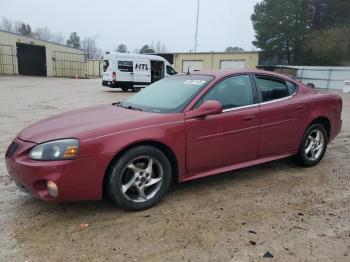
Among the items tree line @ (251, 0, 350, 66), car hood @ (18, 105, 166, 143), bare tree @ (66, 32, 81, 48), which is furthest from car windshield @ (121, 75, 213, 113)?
bare tree @ (66, 32, 81, 48)

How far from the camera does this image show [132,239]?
10.3 feet

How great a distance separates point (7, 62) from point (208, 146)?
132 ft

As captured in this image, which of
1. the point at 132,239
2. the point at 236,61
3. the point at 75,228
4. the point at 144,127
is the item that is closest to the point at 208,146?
the point at 144,127

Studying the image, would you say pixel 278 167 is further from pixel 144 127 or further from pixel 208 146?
pixel 144 127

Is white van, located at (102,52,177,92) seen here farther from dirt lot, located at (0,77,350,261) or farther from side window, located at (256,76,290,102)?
dirt lot, located at (0,77,350,261)

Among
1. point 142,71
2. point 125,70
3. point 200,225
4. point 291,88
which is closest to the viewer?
point 200,225

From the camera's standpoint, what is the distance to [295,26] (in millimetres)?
45156

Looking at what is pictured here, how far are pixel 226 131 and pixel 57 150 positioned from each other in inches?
77.1

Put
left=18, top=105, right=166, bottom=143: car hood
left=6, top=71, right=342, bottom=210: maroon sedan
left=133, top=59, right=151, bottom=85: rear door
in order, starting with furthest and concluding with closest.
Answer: left=133, top=59, right=151, bottom=85: rear door, left=18, top=105, right=166, bottom=143: car hood, left=6, top=71, right=342, bottom=210: maroon sedan

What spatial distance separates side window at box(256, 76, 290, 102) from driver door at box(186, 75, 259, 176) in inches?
7.9

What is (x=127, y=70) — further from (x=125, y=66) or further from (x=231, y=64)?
(x=231, y=64)

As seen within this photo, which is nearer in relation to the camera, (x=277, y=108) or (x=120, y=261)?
(x=120, y=261)

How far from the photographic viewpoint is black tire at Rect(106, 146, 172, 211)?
346cm

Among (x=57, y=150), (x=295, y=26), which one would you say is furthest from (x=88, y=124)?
(x=295, y=26)
